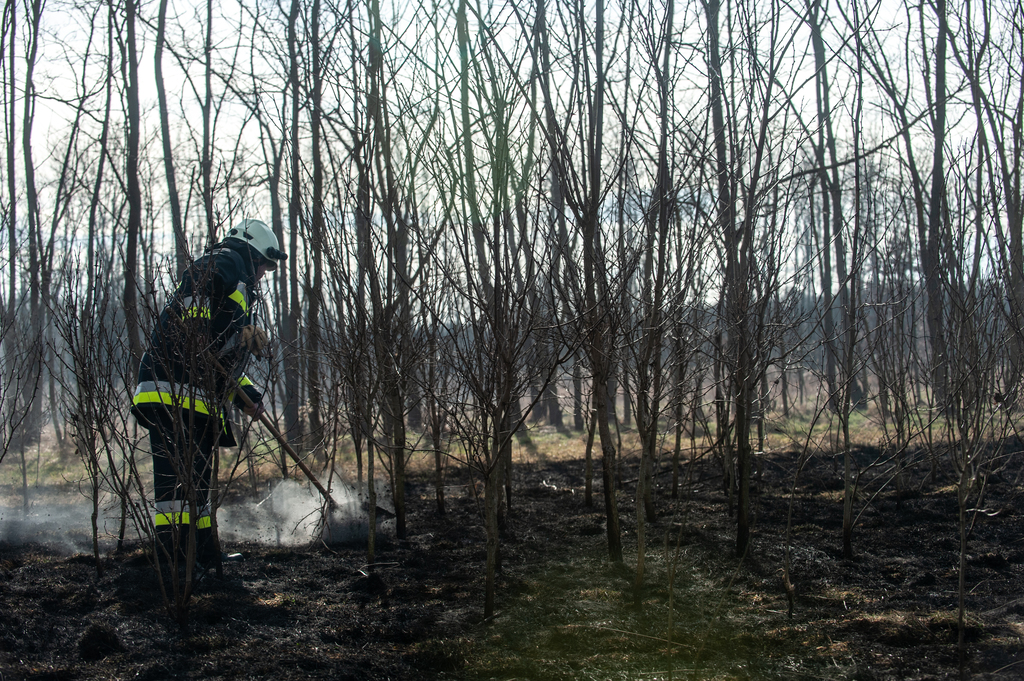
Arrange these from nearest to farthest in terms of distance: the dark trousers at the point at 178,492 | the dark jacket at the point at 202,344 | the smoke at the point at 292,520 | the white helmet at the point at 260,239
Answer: the dark jacket at the point at 202,344 → the dark trousers at the point at 178,492 → the white helmet at the point at 260,239 → the smoke at the point at 292,520

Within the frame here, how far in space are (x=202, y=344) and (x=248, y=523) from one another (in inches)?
131

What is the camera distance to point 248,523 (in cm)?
613

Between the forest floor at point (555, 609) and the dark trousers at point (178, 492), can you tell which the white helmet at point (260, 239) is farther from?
the forest floor at point (555, 609)

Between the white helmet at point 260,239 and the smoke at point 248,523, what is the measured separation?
170 cm

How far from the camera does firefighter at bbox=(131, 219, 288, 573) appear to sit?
332 centimetres

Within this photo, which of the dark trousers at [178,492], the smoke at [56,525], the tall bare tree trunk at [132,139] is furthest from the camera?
the tall bare tree trunk at [132,139]

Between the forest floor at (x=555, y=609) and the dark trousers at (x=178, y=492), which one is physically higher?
the dark trousers at (x=178, y=492)

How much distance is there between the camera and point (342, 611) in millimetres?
3697

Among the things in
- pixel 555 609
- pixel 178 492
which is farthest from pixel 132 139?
pixel 555 609

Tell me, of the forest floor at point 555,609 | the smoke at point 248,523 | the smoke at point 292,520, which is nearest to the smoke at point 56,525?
the smoke at point 248,523

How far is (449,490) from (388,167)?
4.41 meters

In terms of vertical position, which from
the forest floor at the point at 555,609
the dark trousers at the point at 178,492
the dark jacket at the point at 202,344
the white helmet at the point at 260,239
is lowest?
the forest floor at the point at 555,609

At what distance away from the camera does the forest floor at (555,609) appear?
2.95 meters

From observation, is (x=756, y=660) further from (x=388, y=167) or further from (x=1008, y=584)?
(x=388, y=167)
